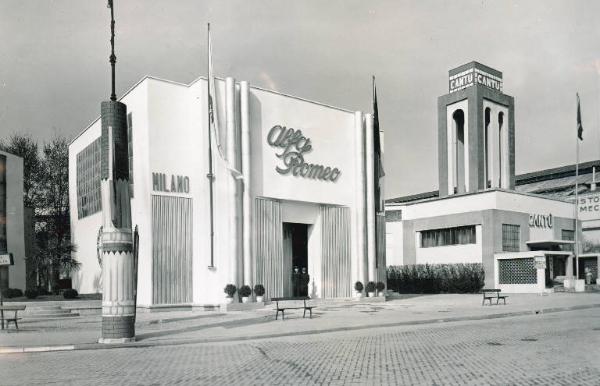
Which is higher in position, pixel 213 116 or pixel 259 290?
pixel 213 116

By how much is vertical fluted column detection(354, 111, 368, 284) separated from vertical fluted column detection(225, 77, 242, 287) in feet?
27.3

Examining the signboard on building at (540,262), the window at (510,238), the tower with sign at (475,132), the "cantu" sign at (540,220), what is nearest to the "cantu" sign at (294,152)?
the signboard on building at (540,262)

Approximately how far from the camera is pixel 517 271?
4325 cm

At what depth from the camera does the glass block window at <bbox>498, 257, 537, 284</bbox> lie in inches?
1655

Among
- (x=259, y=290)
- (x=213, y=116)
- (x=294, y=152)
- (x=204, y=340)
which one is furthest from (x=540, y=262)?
(x=204, y=340)

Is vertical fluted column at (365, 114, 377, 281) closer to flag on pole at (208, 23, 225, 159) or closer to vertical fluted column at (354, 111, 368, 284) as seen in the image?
vertical fluted column at (354, 111, 368, 284)

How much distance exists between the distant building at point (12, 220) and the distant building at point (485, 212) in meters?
30.1

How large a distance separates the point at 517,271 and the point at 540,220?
830 cm

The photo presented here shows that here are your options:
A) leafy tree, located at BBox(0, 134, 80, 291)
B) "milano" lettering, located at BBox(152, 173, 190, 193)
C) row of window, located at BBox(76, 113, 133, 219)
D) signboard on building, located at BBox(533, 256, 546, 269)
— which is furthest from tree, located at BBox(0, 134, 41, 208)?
signboard on building, located at BBox(533, 256, 546, 269)

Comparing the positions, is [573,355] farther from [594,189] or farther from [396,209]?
[594,189]

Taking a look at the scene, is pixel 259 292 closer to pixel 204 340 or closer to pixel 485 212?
pixel 204 340

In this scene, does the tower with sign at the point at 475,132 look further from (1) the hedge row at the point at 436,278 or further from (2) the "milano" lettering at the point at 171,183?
(2) the "milano" lettering at the point at 171,183

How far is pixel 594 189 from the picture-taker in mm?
62375

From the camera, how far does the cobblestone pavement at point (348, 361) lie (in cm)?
975
